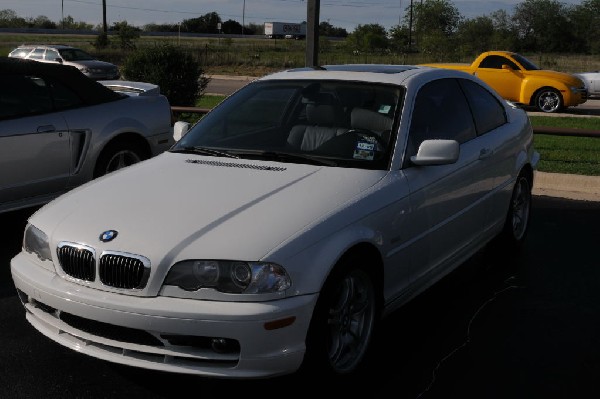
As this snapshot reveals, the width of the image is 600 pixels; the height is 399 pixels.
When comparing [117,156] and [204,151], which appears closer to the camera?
[204,151]

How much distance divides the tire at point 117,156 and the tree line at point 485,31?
1601 inches

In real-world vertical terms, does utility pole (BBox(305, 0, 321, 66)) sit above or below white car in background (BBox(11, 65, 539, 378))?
above

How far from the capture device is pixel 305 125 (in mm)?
5262

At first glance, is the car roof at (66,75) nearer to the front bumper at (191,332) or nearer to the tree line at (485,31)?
the front bumper at (191,332)

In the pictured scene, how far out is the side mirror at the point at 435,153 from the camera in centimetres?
481

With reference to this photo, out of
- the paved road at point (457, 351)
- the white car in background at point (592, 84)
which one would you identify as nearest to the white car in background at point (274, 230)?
the paved road at point (457, 351)

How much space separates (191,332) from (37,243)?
1.18 m

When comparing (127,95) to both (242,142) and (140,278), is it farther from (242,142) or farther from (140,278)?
(140,278)

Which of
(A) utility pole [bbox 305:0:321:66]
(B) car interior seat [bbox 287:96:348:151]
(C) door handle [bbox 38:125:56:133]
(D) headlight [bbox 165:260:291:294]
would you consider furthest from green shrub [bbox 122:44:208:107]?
(D) headlight [bbox 165:260:291:294]

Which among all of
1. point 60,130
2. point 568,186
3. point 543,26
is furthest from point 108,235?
point 543,26

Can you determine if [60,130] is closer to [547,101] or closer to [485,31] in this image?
[547,101]

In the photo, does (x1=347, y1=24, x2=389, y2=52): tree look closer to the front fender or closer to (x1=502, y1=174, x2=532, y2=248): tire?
(x1=502, y1=174, x2=532, y2=248): tire

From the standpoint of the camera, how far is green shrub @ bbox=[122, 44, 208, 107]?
1742cm

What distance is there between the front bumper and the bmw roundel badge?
255 mm
